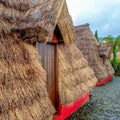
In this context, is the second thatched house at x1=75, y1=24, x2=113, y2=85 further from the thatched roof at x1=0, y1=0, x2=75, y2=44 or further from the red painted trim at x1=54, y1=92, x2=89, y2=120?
the thatched roof at x1=0, y1=0, x2=75, y2=44

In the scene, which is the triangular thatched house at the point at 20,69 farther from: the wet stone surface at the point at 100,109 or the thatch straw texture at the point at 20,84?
the wet stone surface at the point at 100,109

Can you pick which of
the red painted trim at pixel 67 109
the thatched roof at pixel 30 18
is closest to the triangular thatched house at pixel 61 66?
the red painted trim at pixel 67 109

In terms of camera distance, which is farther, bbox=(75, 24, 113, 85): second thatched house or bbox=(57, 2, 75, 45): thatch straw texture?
bbox=(75, 24, 113, 85): second thatched house

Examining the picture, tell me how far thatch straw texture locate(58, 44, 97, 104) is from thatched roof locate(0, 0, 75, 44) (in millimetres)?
1989

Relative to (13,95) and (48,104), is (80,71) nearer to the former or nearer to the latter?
(48,104)

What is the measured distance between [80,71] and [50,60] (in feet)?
6.32

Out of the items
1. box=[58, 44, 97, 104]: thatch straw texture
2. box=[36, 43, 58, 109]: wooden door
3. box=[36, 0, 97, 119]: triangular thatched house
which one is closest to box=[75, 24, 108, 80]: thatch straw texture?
box=[58, 44, 97, 104]: thatch straw texture

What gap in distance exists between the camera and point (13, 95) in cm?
445

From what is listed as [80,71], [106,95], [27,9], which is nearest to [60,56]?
[80,71]

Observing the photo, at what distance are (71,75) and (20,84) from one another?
3.48 meters

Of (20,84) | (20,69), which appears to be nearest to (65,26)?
(20,69)

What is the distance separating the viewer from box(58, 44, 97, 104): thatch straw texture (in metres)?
7.42

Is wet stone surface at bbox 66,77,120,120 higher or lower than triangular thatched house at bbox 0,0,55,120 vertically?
lower

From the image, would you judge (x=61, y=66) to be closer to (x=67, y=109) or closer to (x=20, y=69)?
(x=67, y=109)
